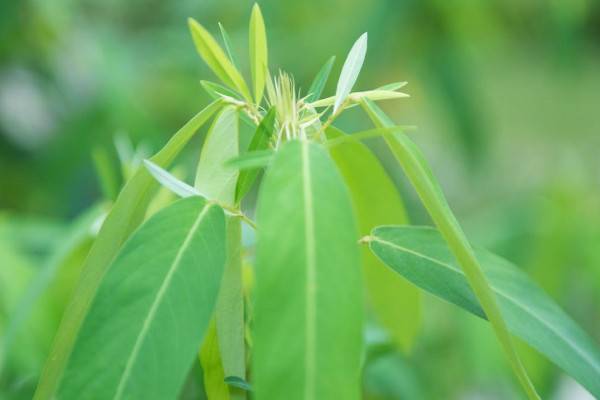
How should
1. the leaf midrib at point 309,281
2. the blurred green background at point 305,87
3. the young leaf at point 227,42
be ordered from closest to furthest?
the leaf midrib at point 309,281 → the young leaf at point 227,42 → the blurred green background at point 305,87

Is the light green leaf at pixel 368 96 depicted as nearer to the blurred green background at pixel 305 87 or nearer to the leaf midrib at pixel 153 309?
the leaf midrib at pixel 153 309

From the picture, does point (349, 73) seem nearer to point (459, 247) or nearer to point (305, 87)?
point (459, 247)

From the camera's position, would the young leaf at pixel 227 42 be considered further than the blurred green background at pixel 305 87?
No

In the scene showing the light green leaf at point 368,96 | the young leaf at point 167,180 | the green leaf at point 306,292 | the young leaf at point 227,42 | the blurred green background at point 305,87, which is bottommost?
the green leaf at point 306,292

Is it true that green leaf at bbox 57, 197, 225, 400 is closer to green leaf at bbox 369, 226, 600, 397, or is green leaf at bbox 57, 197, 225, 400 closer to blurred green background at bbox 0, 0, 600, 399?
green leaf at bbox 369, 226, 600, 397

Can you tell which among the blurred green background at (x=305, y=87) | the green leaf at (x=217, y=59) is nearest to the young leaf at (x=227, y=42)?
the green leaf at (x=217, y=59)

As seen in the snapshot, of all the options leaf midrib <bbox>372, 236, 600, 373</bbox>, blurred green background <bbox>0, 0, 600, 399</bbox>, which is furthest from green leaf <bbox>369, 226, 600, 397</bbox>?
blurred green background <bbox>0, 0, 600, 399</bbox>
